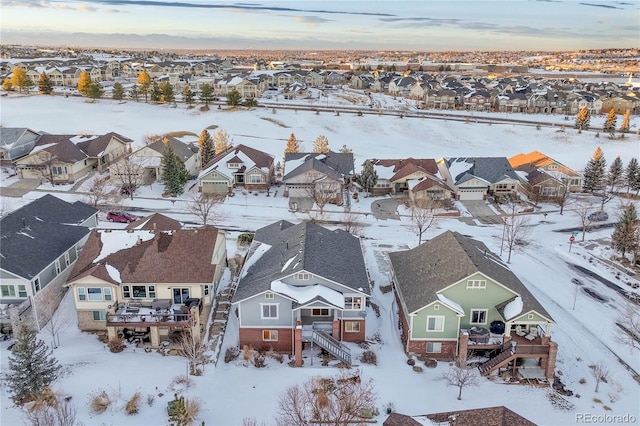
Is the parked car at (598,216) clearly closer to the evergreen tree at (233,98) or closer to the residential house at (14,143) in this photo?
the residential house at (14,143)

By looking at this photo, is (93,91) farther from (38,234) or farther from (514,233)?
(514,233)

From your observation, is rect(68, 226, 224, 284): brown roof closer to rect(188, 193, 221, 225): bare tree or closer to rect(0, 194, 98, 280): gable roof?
rect(0, 194, 98, 280): gable roof

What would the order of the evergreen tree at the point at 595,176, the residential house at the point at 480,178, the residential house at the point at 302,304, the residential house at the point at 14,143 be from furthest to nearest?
the residential house at the point at 14,143 < the evergreen tree at the point at 595,176 < the residential house at the point at 480,178 < the residential house at the point at 302,304

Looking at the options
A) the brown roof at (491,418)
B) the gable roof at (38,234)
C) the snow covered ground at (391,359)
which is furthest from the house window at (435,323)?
the gable roof at (38,234)

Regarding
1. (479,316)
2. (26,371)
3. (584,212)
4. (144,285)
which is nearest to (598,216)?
(584,212)

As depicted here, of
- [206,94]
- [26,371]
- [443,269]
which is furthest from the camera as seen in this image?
[206,94]
